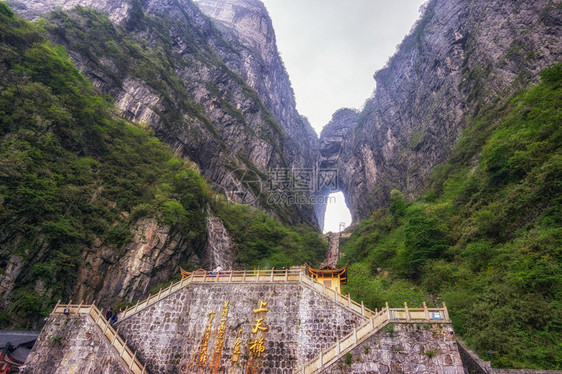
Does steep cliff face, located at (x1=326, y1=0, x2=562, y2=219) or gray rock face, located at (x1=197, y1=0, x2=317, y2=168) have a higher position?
gray rock face, located at (x1=197, y1=0, x2=317, y2=168)

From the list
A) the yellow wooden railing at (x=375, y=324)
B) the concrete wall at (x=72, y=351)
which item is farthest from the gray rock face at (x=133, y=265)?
the yellow wooden railing at (x=375, y=324)

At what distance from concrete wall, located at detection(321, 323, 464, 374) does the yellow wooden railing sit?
0.13m

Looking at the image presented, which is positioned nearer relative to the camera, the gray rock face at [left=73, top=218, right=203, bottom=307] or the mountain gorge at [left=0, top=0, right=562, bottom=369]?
the mountain gorge at [left=0, top=0, right=562, bottom=369]

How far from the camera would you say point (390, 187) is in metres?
44.8

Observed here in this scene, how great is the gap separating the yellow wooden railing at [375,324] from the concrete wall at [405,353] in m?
0.13

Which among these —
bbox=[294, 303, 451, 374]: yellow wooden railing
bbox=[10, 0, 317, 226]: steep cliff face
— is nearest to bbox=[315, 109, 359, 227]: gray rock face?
bbox=[10, 0, 317, 226]: steep cliff face

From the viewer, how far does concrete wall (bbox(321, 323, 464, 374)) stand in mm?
8773

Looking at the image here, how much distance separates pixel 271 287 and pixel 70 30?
111ft

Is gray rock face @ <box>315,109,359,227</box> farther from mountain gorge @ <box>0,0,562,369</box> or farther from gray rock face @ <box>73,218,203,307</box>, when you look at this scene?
gray rock face @ <box>73,218,203,307</box>

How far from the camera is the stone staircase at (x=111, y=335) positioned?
11.0m

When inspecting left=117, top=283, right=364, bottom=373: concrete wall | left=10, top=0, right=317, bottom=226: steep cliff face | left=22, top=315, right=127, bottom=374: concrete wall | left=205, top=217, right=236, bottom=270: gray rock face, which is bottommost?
left=22, top=315, right=127, bottom=374: concrete wall

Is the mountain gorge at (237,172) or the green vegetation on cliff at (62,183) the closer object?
the mountain gorge at (237,172)

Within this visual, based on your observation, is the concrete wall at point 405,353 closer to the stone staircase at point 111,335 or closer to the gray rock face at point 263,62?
the stone staircase at point 111,335

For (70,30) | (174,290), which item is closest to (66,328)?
(174,290)
